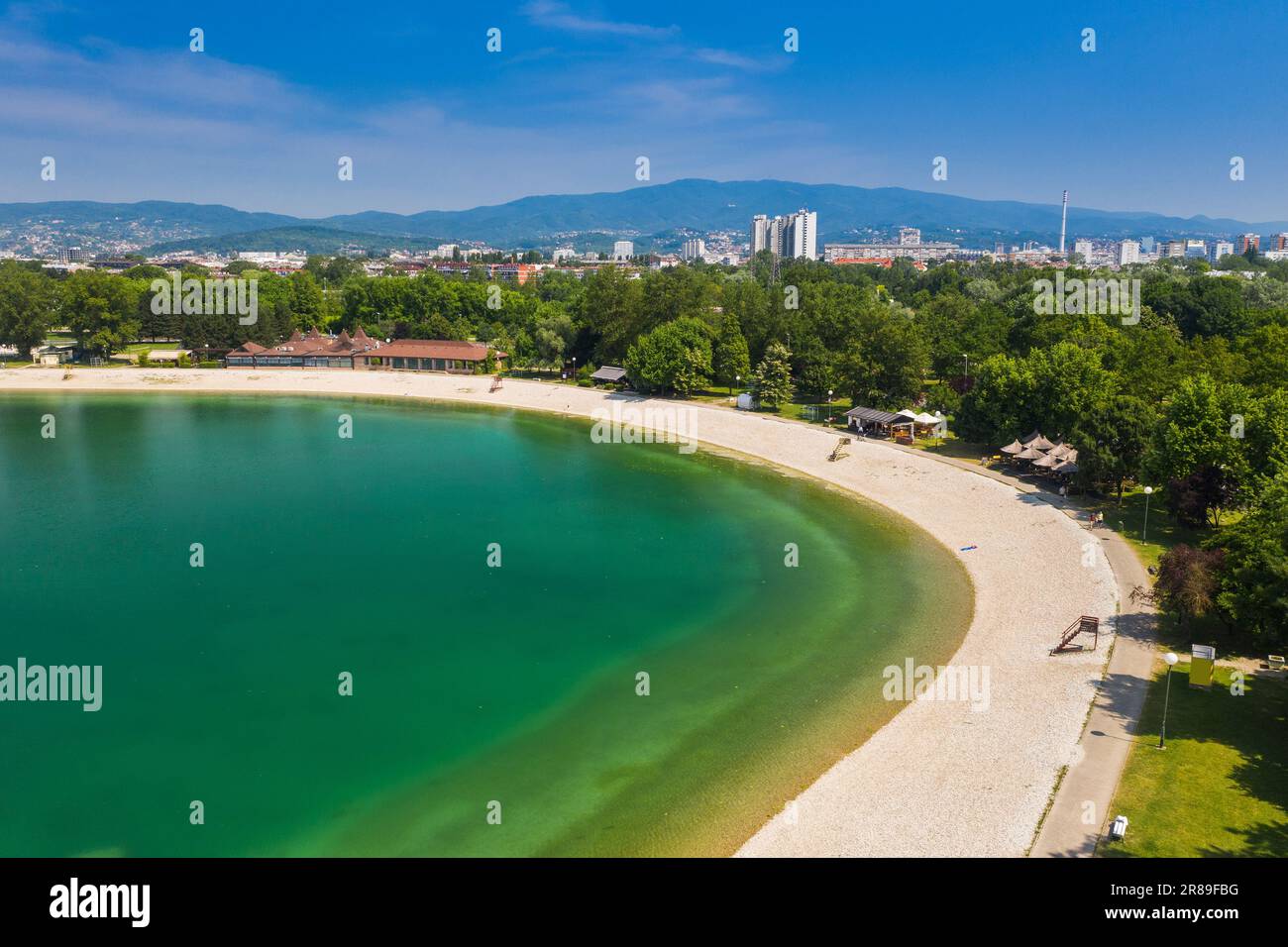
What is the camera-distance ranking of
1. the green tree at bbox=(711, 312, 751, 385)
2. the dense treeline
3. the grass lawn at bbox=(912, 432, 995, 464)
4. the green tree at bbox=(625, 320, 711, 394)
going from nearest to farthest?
the dense treeline, the grass lawn at bbox=(912, 432, 995, 464), the green tree at bbox=(625, 320, 711, 394), the green tree at bbox=(711, 312, 751, 385)

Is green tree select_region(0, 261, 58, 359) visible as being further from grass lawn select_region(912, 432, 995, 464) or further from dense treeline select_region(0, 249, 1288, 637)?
grass lawn select_region(912, 432, 995, 464)

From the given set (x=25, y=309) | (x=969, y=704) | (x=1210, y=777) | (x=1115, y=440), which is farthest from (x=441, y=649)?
(x=25, y=309)

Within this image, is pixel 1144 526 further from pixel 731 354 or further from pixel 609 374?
pixel 609 374

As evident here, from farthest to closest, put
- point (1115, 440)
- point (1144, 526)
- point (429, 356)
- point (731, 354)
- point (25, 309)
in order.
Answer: point (429, 356) < point (25, 309) < point (731, 354) < point (1115, 440) < point (1144, 526)

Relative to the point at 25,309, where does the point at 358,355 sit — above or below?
below

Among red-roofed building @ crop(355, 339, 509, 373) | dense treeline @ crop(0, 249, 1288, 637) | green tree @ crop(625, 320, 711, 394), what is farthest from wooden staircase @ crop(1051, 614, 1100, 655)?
red-roofed building @ crop(355, 339, 509, 373)

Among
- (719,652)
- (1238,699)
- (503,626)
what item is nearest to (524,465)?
(503,626)

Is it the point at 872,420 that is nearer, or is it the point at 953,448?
the point at 953,448

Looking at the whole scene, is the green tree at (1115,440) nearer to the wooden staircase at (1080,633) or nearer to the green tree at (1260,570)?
the green tree at (1260,570)
